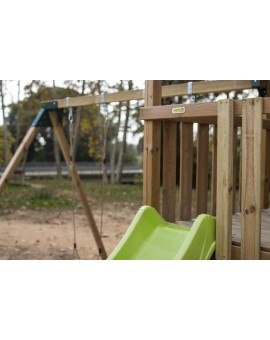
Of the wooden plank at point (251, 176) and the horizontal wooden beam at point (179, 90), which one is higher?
the horizontal wooden beam at point (179, 90)

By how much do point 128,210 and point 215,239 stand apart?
7488 mm

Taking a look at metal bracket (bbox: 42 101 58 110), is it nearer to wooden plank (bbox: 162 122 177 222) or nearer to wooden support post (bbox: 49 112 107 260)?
wooden support post (bbox: 49 112 107 260)

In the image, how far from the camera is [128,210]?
10078mm

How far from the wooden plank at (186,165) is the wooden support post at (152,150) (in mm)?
223

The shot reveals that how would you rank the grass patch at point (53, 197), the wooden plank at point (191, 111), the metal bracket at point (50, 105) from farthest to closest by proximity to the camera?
the grass patch at point (53, 197) → the metal bracket at point (50, 105) → the wooden plank at point (191, 111)

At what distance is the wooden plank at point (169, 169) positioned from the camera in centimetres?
322

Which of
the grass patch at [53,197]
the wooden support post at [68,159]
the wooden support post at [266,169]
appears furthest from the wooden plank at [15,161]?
the grass patch at [53,197]

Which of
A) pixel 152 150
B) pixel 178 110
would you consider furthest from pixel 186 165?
pixel 178 110

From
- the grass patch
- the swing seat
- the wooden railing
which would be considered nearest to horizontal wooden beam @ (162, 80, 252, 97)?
the wooden railing

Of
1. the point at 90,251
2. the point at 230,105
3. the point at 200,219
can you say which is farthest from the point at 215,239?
the point at 90,251

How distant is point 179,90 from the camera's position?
3746mm

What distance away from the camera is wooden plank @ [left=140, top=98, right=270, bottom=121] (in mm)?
2475

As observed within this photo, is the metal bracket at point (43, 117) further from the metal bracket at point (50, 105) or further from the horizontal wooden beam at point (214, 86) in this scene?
the horizontal wooden beam at point (214, 86)

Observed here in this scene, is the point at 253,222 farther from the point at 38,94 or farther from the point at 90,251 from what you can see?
the point at 38,94
